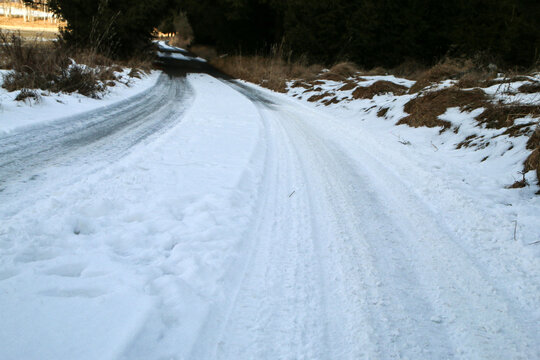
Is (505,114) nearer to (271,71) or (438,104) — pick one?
(438,104)

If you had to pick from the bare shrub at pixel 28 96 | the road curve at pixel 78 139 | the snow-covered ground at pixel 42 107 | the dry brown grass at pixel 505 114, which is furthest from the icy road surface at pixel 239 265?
the dry brown grass at pixel 505 114

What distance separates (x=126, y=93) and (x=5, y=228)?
7.50 meters

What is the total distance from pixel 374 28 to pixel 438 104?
9932 millimetres

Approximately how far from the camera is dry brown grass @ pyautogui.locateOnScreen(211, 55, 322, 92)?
15.0 metres

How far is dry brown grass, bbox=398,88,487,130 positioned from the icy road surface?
285 cm

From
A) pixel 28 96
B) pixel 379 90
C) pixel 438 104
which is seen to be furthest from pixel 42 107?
pixel 379 90

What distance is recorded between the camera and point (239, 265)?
2164mm

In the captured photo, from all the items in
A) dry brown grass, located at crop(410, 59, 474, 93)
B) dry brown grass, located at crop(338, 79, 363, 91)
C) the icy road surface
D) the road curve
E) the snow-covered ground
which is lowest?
the icy road surface

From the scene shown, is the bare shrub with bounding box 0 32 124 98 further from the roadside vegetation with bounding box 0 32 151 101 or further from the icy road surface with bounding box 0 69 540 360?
the icy road surface with bounding box 0 69 540 360

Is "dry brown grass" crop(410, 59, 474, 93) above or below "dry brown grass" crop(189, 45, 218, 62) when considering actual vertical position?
below

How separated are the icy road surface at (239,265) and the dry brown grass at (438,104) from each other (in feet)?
9.34

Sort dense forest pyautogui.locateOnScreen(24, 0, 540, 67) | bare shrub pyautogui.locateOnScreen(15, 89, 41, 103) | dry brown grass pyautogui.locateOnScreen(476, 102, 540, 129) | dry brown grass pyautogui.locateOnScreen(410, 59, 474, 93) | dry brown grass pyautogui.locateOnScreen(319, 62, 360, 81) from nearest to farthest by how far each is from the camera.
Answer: dry brown grass pyautogui.locateOnScreen(476, 102, 540, 129) < bare shrub pyautogui.locateOnScreen(15, 89, 41, 103) < dry brown grass pyautogui.locateOnScreen(410, 59, 474, 93) < dense forest pyautogui.locateOnScreen(24, 0, 540, 67) < dry brown grass pyautogui.locateOnScreen(319, 62, 360, 81)

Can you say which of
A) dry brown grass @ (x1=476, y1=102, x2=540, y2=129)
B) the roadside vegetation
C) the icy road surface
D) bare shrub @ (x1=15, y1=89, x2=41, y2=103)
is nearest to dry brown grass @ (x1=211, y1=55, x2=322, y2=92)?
the roadside vegetation

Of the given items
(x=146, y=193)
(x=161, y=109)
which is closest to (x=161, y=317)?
(x=146, y=193)
